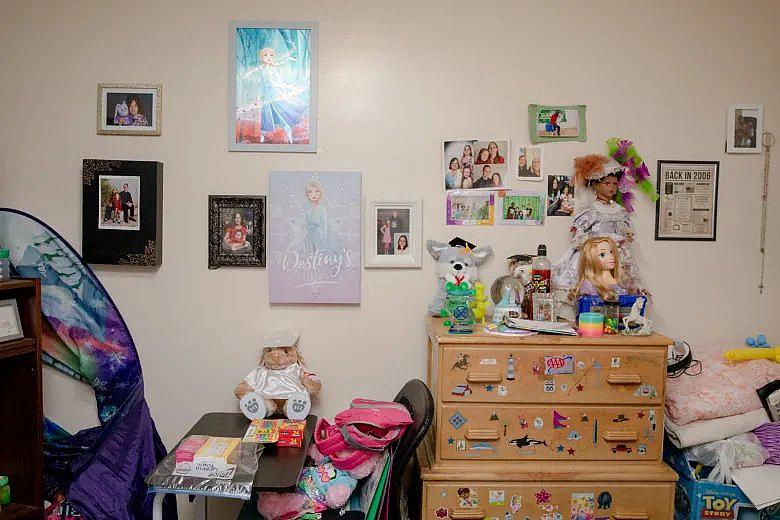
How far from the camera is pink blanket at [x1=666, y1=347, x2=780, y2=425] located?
2.12 m

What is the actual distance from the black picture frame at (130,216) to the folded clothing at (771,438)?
2.59 m

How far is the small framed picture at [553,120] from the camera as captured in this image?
2426 mm

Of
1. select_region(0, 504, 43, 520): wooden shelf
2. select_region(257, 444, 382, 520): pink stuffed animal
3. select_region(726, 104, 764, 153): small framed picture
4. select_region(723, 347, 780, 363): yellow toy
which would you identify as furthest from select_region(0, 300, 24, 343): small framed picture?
select_region(726, 104, 764, 153): small framed picture

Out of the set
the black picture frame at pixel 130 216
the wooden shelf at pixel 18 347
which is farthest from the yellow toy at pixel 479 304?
the wooden shelf at pixel 18 347

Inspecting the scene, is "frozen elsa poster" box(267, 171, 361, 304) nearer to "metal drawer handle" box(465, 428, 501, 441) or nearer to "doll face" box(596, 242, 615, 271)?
Result: "metal drawer handle" box(465, 428, 501, 441)

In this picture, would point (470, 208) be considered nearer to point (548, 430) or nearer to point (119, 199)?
point (548, 430)

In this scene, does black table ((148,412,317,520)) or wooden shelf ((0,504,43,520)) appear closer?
black table ((148,412,317,520))

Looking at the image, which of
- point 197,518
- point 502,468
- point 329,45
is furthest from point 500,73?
point 197,518

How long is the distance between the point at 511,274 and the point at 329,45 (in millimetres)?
1294

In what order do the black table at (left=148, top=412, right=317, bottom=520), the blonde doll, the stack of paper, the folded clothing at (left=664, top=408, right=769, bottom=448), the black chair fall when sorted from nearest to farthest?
the black table at (left=148, top=412, right=317, bottom=520) → the black chair → the stack of paper → the folded clothing at (left=664, top=408, right=769, bottom=448) → the blonde doll

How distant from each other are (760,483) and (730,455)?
0.43 feet

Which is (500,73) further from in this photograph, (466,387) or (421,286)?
(466,387)

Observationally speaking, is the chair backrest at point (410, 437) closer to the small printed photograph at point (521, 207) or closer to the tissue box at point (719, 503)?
the small printed photograph at point (521, 207)

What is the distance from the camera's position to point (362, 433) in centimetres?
196
